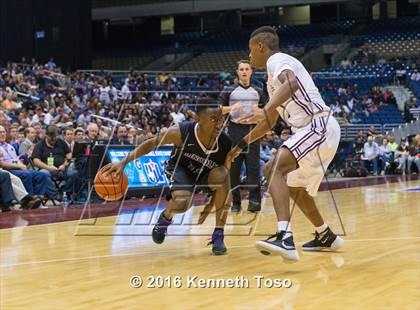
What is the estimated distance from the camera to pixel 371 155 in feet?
64.7

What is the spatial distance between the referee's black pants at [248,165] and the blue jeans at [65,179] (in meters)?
3.01

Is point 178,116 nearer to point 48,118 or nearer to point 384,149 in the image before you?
point 48,118

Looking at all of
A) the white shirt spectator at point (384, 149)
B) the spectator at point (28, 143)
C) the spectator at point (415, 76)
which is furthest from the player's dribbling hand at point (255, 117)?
the spectator at point (415, 76)

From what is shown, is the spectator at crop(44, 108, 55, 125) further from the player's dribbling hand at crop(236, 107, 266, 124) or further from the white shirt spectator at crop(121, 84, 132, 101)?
the player's dribbling hand at crop(236, 107, 266, 124)

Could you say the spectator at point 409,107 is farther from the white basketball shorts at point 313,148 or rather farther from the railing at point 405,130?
the white basketball shorts at point 313,148

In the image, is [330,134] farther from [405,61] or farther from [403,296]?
[405,61]

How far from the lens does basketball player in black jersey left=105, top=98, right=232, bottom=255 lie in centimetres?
593

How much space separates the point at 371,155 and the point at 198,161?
1433 centimetres

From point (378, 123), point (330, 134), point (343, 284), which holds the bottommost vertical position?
point (378, 123)

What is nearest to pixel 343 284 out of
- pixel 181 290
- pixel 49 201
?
pixel 181 290

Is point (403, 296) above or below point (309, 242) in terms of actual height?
above

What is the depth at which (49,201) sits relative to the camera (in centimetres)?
1179

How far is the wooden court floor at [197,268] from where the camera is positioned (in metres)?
3.97

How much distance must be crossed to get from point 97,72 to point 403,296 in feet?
86.8
